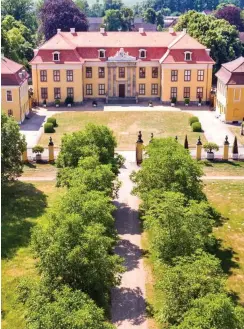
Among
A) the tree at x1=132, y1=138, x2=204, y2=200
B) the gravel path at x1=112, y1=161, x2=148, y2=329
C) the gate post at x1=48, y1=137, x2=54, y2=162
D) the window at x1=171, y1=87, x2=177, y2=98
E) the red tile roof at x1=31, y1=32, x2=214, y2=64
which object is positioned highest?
the red tile roof at x1=31, y1=32, x2=214, y2=64

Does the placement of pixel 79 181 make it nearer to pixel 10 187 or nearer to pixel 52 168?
pixel 10 187

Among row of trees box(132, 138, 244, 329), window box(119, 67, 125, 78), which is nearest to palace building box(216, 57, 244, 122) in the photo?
window box(119, 67, 125, 78)

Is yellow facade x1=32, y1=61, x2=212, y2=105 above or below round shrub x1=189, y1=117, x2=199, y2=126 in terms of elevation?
above

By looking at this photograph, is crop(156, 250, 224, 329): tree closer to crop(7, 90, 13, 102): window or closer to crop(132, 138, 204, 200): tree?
crop(132, 138, 204, 200): tree

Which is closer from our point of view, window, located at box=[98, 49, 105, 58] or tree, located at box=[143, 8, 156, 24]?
window, located at box=[98, 49, 105, 58]

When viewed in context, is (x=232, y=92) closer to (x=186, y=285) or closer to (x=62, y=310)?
(x=186, y=285)

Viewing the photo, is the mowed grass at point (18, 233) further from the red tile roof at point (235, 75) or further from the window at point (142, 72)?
the window at point (142, 72)
